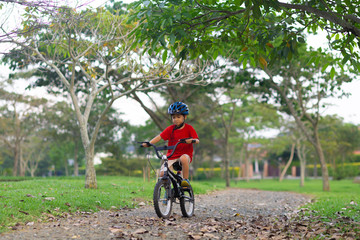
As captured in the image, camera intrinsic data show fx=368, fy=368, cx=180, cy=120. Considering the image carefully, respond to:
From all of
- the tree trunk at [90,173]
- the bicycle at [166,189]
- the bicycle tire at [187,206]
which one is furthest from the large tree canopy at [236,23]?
the tree trunk at [90,173]

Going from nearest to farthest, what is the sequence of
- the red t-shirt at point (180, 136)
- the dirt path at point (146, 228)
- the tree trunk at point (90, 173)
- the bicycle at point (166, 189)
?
the dirt path at point (146, 228) → the bicycle at point (166, 189) → the red t-shirt at point (180, 136) → the tree trunk at point (90, 173)

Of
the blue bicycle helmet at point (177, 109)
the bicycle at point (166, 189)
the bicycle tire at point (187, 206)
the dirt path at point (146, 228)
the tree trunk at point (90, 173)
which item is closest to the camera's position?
the dirt path at point (146, 228)

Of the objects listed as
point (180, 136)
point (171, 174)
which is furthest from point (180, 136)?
point (171, 174)

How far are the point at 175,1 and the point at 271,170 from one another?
208 ft

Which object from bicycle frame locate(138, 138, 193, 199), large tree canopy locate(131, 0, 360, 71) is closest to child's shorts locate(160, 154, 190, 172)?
bicycle frame locate(138, 138, 193, 199)

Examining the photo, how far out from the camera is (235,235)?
18.8 ft

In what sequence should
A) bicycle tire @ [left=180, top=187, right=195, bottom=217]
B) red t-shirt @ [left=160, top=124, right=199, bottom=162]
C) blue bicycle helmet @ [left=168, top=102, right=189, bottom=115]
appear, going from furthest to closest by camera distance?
bicycle tire @ [left=180, top=187, right=195, bottom=217] → red t-shirt @ [left=160, top=124, right=199, bottom=162] → blue bicycle helmet @ [left=168, top=102, right=189, bottom=115]

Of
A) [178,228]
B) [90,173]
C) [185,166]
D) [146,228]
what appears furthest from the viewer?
[90,173]

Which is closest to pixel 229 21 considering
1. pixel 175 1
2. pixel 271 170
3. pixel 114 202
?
pixel 175 1

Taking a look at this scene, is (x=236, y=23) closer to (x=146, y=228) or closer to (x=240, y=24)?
(x=240, y=24)

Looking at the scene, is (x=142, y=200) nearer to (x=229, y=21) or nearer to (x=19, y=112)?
(x=229, y=21)

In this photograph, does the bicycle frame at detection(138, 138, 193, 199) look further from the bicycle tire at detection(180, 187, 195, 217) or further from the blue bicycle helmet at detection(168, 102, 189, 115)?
the blue bicycle helmet at detection(168, 102, 189, 115)

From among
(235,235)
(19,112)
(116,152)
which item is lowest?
(235,235)

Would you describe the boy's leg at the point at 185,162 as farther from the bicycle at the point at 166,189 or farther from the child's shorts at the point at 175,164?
the bicycle at the point at 166,189
